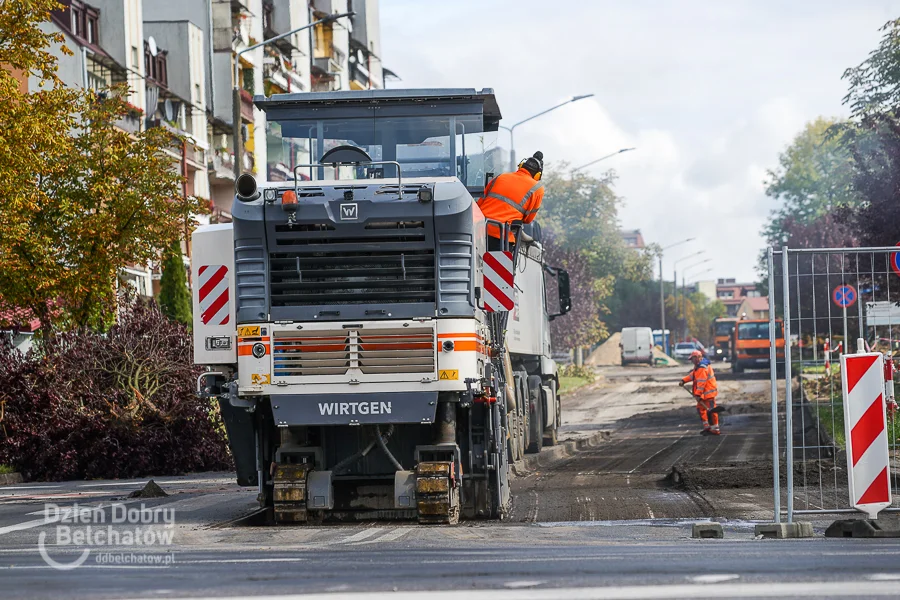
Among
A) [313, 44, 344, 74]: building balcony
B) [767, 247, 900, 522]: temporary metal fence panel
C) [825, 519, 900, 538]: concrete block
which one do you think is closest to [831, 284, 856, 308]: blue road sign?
[767, 247, 900, 522]: temporary metal fence panel

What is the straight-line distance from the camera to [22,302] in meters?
22.3

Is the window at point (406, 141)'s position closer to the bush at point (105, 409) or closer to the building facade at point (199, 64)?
the bush at point (105, 409)

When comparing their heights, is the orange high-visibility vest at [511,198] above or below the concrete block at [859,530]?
above

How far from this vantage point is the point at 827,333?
1215cm

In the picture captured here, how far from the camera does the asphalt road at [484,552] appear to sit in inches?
296

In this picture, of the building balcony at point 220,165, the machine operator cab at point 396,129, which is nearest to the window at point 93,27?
the building balcony at point 220,165

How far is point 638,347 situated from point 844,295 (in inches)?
3070

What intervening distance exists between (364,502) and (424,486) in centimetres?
102

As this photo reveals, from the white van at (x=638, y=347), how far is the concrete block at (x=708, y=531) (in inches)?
3118

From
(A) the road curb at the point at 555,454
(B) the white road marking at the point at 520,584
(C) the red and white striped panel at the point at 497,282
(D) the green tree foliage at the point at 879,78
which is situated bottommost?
(A) the road curb at the point at 555,454

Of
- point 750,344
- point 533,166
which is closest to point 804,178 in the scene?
point 750,344

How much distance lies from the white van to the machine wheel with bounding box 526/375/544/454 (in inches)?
2637

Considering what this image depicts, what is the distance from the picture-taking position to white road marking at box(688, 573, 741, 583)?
761 cm

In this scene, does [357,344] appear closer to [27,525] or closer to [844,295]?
[27,525]
